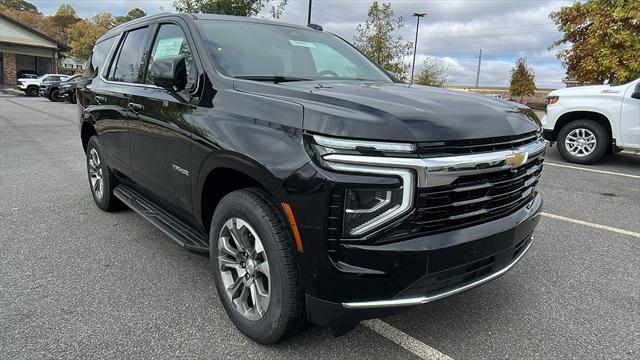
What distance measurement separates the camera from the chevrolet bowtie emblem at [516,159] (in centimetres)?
230

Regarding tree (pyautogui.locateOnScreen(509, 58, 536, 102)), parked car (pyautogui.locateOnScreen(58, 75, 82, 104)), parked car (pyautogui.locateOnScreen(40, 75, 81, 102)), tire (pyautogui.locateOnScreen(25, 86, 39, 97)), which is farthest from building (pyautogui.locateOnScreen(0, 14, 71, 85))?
tree (pyautogui.locateOnScreen(509, 58, 536, 102))

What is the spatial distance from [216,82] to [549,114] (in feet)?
25.3

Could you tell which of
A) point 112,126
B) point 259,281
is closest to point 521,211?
point 259,281

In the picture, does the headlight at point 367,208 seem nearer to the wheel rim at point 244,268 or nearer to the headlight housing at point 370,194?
the headlight housing at point 370,194

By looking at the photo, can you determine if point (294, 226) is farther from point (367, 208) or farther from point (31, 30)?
point (31, 30)

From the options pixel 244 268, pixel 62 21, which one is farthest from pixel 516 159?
pixel 62 21

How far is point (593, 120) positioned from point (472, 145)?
742 cm

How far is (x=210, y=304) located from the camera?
2.95 metres

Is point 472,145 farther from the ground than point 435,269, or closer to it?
farther from the ground

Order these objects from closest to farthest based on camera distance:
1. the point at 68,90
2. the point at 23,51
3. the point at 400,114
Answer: the point at 400,114
the point at 68,90
the point at 23,51

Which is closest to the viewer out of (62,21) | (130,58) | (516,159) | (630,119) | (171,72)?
(516,159)

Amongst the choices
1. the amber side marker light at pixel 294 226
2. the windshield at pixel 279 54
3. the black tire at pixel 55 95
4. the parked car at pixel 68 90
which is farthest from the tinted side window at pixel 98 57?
the black tire at pixel 55 95

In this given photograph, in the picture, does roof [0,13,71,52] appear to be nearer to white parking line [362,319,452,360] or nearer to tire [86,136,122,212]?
tire [86,136,122,212]

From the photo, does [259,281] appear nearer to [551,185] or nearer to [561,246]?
[561,246]
